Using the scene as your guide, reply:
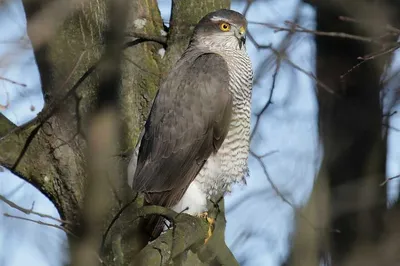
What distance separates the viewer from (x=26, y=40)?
14.3 ft

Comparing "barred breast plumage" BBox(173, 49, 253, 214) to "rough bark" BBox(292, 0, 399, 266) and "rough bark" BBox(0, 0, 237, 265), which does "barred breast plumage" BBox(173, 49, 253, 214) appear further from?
"rough bark" BBox(292, 0, 399, 266)

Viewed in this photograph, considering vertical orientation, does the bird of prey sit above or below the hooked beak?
below

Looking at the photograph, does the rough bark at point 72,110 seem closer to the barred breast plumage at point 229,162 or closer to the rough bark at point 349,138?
the barred breast plumage at point 229,162

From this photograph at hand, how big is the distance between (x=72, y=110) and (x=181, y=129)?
72 cm

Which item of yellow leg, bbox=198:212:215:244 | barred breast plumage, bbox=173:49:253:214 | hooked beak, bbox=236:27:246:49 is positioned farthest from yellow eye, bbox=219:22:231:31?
yellow leg, bbox=198:212:215:244

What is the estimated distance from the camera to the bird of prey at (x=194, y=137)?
16.0 ft

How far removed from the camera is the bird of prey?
488 cm

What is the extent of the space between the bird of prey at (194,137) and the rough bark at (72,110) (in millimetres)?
152

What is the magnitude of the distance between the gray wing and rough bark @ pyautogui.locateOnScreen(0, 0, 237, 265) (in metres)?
0.14

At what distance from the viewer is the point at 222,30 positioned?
17.1ft

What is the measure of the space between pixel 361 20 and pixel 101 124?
1.94 metres

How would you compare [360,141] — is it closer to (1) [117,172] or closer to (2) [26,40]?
(1) [117,172]

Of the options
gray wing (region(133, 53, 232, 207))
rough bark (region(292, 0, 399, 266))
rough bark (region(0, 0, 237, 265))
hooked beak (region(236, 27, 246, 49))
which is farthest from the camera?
hooked beak (region(236, 27, 246, 49))

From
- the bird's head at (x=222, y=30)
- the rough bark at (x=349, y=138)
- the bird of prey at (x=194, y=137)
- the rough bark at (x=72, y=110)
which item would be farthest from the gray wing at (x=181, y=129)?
the rough bark at (x=349, y=138)
